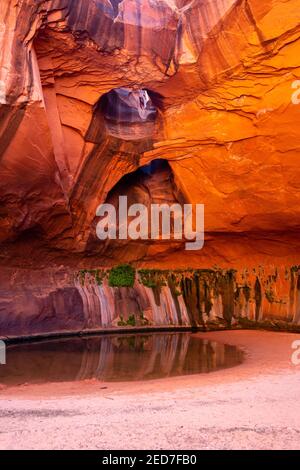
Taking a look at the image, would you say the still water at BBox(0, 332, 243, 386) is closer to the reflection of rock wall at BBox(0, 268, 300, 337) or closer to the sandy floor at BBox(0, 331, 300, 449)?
the reflection of rock wall at BBox(0, 268, 300, 337)

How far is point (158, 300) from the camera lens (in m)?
16.8

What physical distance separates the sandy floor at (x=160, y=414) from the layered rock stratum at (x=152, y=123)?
19.4 ft

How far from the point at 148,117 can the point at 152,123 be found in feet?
0.92

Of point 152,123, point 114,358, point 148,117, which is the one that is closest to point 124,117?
point 148,117

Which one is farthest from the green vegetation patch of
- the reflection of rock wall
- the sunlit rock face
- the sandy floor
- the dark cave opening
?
the sandy floor

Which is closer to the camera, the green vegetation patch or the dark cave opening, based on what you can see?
the dark cave opening

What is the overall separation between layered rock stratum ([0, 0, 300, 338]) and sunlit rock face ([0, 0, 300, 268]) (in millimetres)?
29

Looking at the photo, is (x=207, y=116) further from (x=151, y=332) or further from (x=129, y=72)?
(x=151, y=332)

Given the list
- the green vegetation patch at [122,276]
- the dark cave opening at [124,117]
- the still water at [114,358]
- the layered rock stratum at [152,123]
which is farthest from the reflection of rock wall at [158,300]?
the dark cave opening at [124,117]

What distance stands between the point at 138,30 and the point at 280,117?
13.1 feet

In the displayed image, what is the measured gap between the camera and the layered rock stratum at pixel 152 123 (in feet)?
34.4

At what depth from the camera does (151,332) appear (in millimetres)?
16062

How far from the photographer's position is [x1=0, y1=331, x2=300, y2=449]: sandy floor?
406 cm

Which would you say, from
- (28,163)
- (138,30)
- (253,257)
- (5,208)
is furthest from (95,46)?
(253,257)
